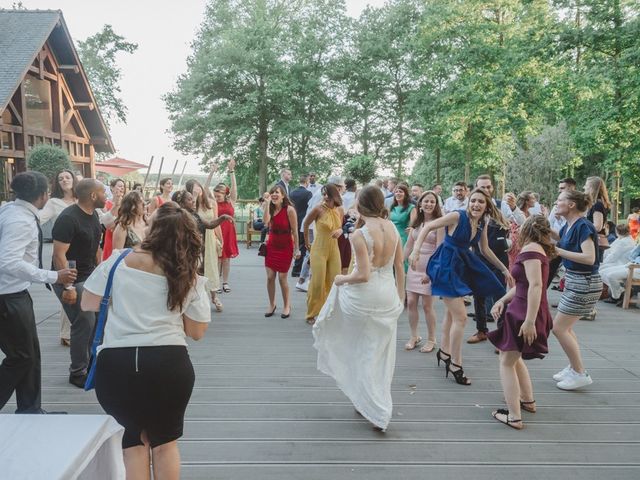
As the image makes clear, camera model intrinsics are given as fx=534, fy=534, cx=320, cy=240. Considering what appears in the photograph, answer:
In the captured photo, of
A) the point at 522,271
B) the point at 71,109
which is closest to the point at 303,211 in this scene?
the point at 522,271

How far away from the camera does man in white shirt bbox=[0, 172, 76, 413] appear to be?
3.53m

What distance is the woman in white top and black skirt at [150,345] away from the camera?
95.6 inches

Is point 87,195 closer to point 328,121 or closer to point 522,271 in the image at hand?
point 522,271

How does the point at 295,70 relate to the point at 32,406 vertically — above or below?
above

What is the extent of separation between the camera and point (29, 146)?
62.0 feet

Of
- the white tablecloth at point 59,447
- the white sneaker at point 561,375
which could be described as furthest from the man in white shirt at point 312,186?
the white tablecloth at point 59,447

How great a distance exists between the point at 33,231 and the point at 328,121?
2995 centimetres

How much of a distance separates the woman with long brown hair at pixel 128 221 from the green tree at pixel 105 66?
33269 mm

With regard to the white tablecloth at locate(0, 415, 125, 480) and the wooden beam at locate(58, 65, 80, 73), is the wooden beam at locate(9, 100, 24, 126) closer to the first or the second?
the wooden beam at locate(58, 65, 80, 73)

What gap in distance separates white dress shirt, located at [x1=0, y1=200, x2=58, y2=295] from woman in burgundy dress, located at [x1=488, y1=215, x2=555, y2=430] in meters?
3.24

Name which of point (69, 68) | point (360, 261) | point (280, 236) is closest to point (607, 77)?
point (280, 236)

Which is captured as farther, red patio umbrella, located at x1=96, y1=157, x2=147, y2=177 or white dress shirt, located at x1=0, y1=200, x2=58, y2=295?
red patio umbrella, located at x1=96, y1=157, x2=147, y2=177

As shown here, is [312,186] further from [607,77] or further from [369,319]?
[607,77]

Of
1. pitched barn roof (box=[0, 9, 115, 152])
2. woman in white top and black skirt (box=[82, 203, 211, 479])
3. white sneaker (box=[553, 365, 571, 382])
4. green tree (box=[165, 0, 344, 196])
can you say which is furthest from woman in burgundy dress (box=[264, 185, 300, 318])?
green tree (box=[165, 0, 344, 196])
